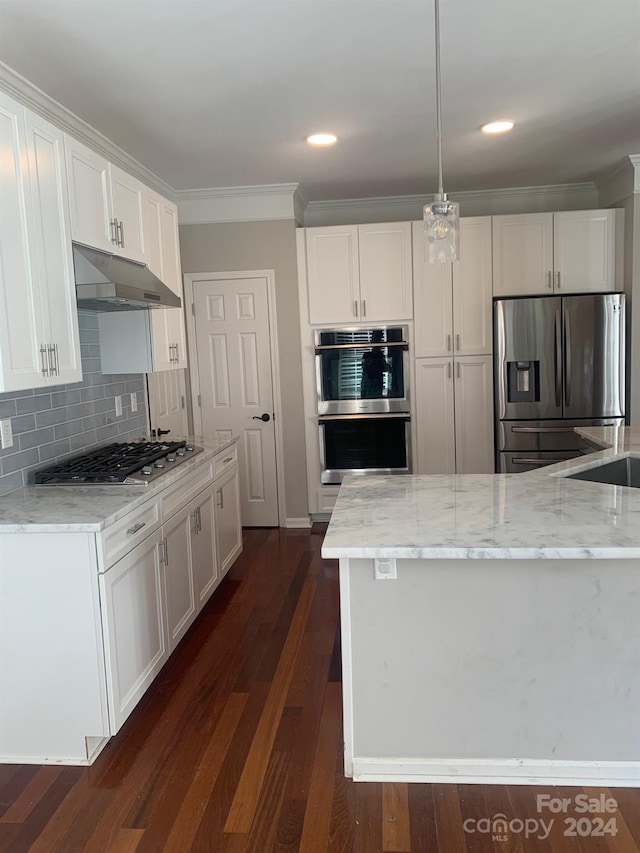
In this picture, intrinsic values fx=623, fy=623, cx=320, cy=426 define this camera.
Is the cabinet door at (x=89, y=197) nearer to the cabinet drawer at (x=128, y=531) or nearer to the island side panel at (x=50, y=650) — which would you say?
the cabinet drawer at (x=128, y=531)

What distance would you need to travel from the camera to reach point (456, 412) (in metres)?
4.79

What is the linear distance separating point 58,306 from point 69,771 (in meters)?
1.72

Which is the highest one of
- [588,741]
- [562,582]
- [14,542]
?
[14,542]

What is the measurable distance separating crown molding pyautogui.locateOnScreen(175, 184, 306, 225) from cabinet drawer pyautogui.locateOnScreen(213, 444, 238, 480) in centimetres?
187

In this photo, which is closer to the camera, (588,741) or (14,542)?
(588,741)

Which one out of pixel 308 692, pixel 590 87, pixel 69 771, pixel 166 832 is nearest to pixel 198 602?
pixel 308 692

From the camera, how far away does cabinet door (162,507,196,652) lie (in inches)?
111

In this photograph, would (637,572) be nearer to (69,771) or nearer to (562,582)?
(562,582)

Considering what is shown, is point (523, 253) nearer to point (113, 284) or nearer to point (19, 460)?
→ point (113, 284)

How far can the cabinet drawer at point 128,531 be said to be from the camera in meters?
2.19

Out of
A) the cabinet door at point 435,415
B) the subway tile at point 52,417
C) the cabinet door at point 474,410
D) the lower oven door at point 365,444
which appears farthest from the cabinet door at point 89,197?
the cabinet door at point 474,410

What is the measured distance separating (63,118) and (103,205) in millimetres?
594

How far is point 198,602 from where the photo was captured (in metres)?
3.24

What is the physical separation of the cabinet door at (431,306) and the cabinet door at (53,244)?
280 centimetres
